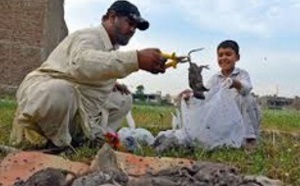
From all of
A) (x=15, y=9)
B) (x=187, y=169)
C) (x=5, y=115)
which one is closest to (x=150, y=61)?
(x=187, y=169)

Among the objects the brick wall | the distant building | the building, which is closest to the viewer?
the brick wall

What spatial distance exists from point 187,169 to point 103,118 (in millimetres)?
2002

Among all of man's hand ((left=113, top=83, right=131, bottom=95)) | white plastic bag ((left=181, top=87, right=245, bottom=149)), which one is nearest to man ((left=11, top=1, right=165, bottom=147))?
man's hand ((left=113, top=83, right=131, bottom=95))

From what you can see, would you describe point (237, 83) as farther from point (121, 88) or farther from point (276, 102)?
point (276, 102)

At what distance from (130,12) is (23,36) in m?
10.3

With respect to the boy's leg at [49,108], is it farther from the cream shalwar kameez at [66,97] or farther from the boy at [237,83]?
Result: the boy at [237,83]

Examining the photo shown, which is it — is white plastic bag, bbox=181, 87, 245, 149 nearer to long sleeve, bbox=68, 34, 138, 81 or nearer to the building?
long sleeve, bbox=68, 34, 138, 81

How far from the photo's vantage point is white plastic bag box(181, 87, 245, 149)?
20.8 feet

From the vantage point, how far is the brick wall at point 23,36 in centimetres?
1569

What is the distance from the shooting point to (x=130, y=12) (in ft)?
18.9

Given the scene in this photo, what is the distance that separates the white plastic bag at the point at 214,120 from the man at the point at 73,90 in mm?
641

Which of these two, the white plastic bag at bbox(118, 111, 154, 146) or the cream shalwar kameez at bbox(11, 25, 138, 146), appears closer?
the cream shalwar kameez at bbox(11, 25, 138, 146)

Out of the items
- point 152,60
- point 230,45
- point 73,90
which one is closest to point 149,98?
point 230,45

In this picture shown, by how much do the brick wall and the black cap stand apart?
394 inches
